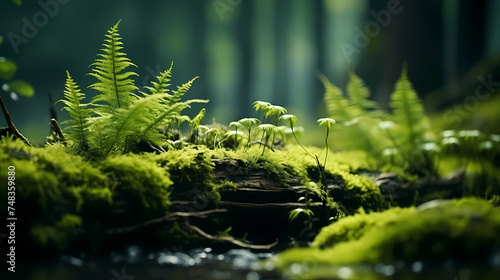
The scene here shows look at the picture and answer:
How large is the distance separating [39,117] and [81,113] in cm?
2291

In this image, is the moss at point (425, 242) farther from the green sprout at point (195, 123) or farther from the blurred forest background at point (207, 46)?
the blurred forest background at point (207, 46)

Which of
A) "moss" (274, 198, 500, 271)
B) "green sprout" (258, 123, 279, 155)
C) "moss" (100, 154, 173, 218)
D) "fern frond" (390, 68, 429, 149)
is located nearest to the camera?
"moss" (274, 198, 500, 271)

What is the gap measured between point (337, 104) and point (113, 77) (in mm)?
3042

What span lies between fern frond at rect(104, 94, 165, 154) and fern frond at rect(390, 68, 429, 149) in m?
3.24

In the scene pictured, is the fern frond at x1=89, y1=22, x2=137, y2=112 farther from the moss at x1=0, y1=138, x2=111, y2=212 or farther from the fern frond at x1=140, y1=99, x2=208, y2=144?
the moss at x1=0, y1=138, x2=111, y2=212

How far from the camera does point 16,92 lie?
6.65ft

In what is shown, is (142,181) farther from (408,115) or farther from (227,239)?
(408,115)

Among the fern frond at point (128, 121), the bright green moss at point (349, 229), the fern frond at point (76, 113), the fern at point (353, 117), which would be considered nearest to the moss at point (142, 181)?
the fern frond at point (128, 121)

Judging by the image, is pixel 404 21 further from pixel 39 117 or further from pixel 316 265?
pixel 39 117

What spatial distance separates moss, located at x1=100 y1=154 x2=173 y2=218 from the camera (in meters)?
2.21

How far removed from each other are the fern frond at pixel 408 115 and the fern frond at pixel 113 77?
3.33m

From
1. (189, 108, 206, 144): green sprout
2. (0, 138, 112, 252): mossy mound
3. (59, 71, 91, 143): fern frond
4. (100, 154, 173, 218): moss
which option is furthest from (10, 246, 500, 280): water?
(189, 108, 206, 144): green sprout

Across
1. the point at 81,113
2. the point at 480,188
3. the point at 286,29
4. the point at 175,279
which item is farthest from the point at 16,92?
the point at 286,29

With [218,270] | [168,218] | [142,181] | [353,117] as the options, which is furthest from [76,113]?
[353,117]
